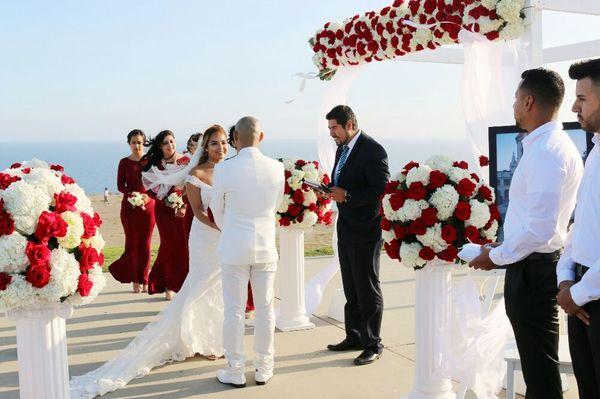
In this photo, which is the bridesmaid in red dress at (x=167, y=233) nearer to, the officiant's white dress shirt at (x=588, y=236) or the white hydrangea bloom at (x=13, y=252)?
the white hydrangea bloom at (x=13, y=252)

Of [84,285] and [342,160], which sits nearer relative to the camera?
[84,285]

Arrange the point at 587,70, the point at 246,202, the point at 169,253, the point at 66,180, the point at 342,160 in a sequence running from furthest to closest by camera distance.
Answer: the point at 169,253, the point at 342,160, the point at 246,202, the point at 66,180, the point at 587,70

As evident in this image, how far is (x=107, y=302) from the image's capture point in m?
8.36

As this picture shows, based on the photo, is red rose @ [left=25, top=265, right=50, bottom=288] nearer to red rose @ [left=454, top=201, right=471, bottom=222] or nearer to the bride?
the bride

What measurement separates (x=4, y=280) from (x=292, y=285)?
3885mm

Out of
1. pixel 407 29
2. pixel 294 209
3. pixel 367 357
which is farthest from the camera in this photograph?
pixel 294 209

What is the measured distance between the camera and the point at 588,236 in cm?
281

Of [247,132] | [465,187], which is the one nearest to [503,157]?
[465,187]

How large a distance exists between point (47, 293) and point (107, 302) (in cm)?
509

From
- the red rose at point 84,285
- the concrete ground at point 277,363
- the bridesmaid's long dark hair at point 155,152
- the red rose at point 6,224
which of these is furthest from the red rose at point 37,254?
the bridesmaid's long dark hair at point 155,152

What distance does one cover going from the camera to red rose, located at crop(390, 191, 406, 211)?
454cm

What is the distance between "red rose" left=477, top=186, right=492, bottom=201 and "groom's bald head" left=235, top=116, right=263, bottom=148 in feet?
5.63

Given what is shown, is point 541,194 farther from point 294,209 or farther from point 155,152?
point 155,152

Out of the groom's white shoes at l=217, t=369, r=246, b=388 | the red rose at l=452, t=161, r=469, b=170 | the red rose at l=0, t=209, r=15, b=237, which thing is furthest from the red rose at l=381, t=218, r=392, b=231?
the red rose at l=0, t=209, r=15, b=237
